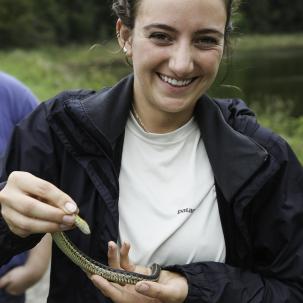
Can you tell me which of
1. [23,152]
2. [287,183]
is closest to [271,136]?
[287,183]

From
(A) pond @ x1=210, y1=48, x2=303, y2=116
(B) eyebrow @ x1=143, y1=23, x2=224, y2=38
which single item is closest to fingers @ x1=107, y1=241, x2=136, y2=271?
(B) eyebrow @ x1=143, y1=23, x2=224, y2=38

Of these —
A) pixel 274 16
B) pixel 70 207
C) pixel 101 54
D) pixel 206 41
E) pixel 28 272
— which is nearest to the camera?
pixel 70 207

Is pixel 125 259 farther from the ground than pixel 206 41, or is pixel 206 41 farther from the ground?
pixel 206 41

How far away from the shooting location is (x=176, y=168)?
2465 millimetres

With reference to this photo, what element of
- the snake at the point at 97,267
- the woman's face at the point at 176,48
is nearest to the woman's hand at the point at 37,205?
the snake at the point at 97,267

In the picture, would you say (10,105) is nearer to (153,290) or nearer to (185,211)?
(185,211)

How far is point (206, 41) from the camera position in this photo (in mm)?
2344

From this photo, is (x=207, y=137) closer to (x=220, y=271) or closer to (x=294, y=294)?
(x=220, y=271)

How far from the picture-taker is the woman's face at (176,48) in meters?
2.26

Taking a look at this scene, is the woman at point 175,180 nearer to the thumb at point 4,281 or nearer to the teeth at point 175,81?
the teeth at point 175,81

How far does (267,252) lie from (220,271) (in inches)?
8.6

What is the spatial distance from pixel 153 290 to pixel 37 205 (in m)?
0.52

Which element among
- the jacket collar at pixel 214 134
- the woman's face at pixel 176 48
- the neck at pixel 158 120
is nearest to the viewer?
the woman's face at pixel 176 48

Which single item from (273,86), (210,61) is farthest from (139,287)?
(273,86)
